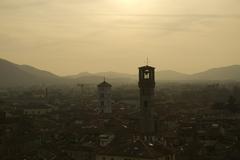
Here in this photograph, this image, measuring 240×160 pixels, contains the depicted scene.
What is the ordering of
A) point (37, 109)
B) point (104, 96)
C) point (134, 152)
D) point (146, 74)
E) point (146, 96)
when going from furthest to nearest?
1. point (37, 109)
2. point (104, 96)
3. point (146, 74)
4. point (146, 96)
5. point (134, 152)

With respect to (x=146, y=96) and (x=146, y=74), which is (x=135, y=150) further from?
(x=146, y=74)

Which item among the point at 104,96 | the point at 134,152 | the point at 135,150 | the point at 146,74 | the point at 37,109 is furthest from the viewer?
the point at 37,109

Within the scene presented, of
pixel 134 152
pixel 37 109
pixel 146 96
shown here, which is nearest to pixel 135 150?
pixel 134 152

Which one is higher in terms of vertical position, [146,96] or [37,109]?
[146,96]

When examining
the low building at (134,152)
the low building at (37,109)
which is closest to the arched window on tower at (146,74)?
the low building at (134,152)

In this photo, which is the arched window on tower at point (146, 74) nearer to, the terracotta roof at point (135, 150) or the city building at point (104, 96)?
the terracotta roof at point (135, 150)

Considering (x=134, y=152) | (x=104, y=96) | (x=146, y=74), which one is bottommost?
(x=134, y=152)

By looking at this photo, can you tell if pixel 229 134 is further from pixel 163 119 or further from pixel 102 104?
pixel 102 104

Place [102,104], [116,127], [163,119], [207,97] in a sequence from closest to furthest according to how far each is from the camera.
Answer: [116,127] → [163,119] → [102,104] → [207,97]

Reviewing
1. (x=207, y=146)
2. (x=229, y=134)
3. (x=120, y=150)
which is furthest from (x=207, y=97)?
(x=120, y=150)
